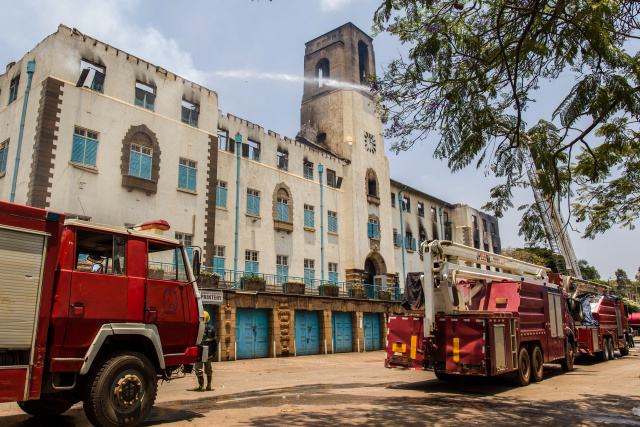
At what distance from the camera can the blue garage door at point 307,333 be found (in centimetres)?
2695

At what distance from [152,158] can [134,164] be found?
1.04m

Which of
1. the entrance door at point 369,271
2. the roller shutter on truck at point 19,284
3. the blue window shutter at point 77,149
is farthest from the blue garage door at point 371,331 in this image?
the roller shutter on truck at point 19,284

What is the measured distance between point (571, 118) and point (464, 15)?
2.41 metres

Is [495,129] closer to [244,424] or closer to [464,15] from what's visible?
[464,15]

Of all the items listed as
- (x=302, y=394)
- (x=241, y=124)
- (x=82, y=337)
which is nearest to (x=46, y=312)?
(x=82, y=337)

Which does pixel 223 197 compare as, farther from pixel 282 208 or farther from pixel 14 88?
pixel 14 88

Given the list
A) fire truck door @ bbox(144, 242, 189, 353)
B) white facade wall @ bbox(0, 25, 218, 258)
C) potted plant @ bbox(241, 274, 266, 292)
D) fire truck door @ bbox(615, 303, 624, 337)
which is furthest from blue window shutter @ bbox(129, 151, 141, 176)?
fire truck door @ bbox(615, 303, 624, 337)

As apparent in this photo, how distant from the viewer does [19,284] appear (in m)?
6.11

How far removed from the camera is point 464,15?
793 cm

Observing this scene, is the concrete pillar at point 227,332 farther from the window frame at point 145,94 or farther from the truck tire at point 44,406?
the truck tire at point 44,406

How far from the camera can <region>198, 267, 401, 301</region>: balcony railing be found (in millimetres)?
23545

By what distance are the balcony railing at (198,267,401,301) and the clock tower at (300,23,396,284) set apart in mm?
1497

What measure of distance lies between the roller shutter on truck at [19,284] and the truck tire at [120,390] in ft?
3.75

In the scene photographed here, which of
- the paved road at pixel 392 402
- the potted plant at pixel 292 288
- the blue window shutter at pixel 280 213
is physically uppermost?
the blue window shutter at pixel 280 213
